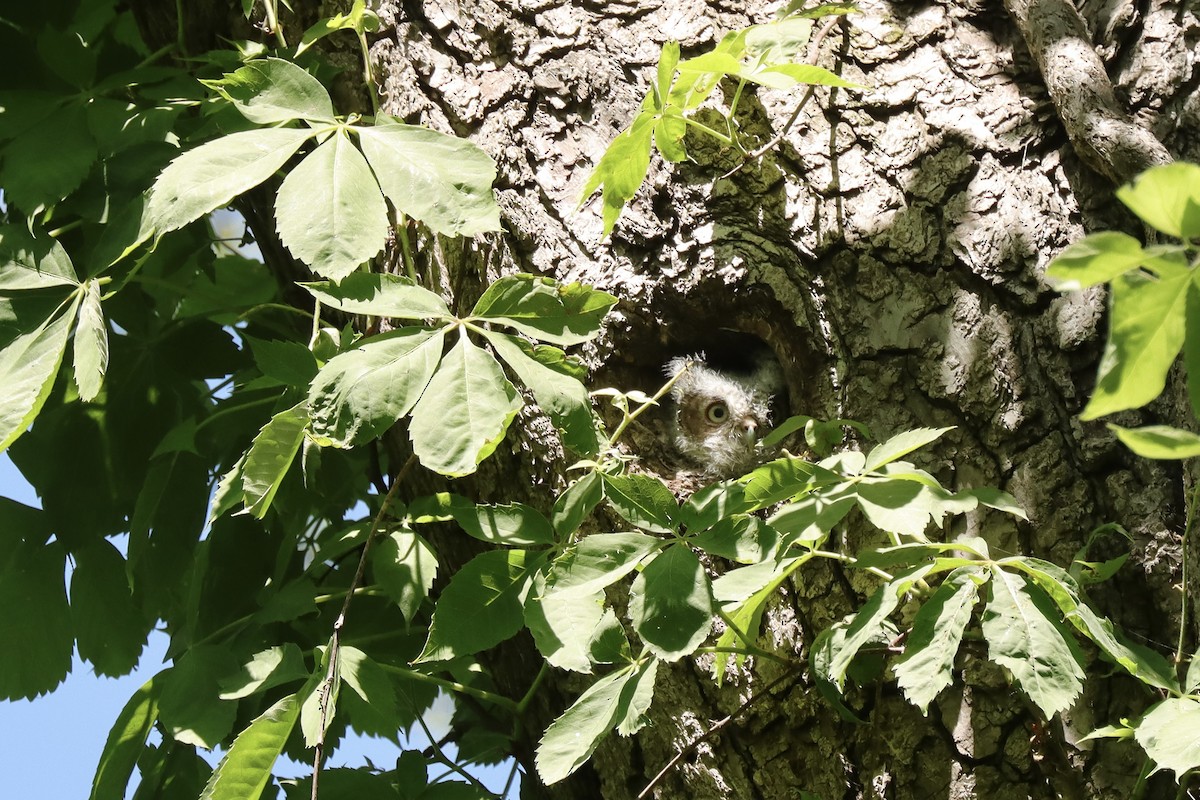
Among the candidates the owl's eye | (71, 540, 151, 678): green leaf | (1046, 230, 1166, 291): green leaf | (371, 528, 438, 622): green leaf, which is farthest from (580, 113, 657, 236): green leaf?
(71, 540, 151, 678): green leaf

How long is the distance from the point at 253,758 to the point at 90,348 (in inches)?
24.6

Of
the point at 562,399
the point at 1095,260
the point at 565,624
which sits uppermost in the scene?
the point at 1095,260

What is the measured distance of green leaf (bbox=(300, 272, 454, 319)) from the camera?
1.32 m

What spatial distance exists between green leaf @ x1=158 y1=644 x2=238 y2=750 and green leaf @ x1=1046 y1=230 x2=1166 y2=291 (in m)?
1.33

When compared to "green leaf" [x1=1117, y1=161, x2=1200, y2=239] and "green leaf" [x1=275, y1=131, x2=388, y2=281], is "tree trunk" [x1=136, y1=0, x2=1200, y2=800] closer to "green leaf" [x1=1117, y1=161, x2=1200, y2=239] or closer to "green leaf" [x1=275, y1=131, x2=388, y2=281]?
"green leaf" [x1=275, y1=131, x2=388, y2=281]

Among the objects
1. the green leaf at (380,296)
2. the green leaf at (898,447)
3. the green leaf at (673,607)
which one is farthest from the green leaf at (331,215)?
the green leaf at (898,447)

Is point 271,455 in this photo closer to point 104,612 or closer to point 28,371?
point 28,371

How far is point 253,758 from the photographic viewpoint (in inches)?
53.9

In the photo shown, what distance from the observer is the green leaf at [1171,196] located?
0.68 m

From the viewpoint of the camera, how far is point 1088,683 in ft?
4.68

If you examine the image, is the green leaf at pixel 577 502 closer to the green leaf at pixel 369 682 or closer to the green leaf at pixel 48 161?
the green leaf at pixel 369 682

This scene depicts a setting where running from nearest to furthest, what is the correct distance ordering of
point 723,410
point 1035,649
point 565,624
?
point 1035,649 < point 565,624 < point 723,410

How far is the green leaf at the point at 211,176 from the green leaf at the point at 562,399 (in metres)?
0.41

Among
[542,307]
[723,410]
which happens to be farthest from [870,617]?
[723,410]
